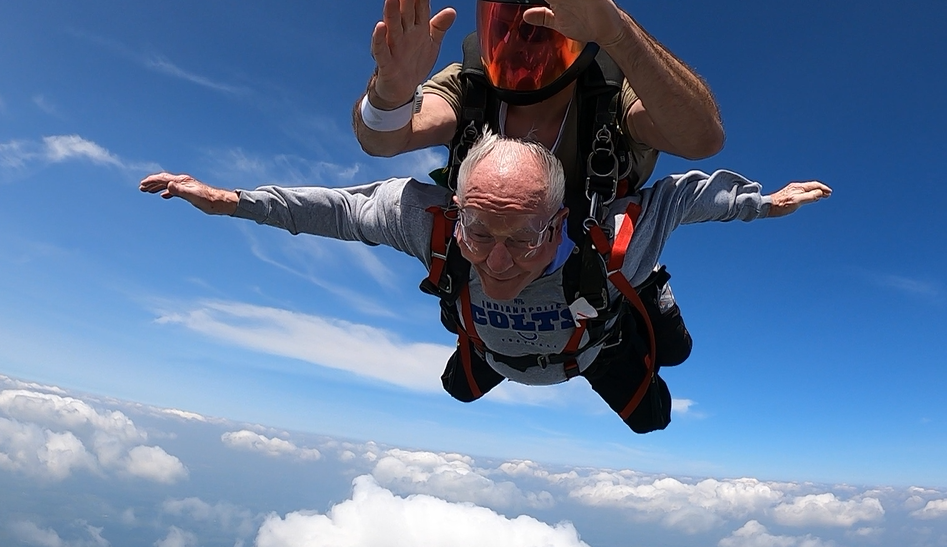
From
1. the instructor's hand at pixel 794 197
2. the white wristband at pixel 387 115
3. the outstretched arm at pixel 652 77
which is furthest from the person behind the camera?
the instructor's hand at pixel 794 197

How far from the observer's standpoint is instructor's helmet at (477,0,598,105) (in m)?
2.62

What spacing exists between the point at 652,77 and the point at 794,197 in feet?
5.00

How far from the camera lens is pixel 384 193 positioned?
2979 mm

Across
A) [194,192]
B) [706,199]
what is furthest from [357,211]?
[706,199]

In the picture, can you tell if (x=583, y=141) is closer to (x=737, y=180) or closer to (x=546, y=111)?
(x=546, y=111)

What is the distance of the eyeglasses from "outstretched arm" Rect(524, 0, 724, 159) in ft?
2.10

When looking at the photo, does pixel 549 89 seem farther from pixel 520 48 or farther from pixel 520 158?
pixel 520 158

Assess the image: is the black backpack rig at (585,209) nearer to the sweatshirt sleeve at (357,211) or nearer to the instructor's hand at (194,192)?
the sweatshirt sleeve at (357,211)

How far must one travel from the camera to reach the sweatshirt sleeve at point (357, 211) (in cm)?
285

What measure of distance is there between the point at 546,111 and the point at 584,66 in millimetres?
284

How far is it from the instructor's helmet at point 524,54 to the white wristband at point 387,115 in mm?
484

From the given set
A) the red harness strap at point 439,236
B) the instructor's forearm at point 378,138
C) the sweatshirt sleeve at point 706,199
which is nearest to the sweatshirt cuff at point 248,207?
the instructor's forearm at point 378,138

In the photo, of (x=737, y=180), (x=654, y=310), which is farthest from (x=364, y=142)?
(x=654, y=310)

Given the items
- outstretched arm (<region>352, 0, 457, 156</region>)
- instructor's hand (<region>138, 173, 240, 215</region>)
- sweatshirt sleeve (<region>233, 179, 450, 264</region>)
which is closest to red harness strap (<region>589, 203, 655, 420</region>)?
sweatshirt sleeve (<region>233, 179, 450, 264</region>)
